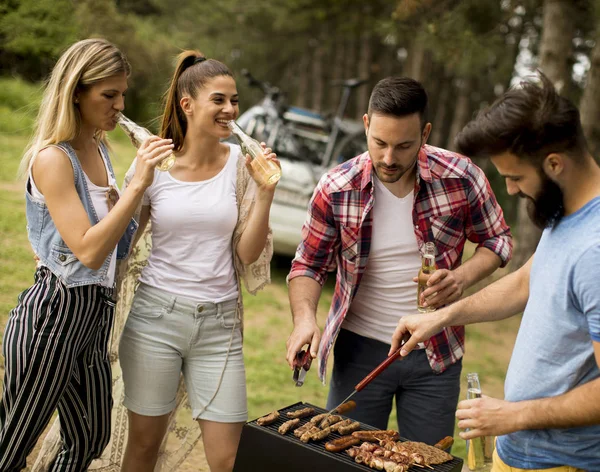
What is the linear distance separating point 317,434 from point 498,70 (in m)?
12.7

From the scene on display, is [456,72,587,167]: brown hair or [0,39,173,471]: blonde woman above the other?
[456,72,587,167]: brown hair

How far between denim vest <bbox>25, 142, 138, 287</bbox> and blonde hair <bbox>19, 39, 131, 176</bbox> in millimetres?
77

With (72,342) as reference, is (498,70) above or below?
above

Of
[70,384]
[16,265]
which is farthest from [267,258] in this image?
[16,265]

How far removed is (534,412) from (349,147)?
6.97 metres

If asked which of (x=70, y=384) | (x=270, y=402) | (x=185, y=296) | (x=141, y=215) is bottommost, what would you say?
(x=270, y=402)

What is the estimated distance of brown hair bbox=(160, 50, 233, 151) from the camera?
10.7ft

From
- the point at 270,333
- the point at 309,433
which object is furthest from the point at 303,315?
the point at 270,333

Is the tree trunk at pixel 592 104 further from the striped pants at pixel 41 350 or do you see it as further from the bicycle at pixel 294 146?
the striped pants at pixel 41 350

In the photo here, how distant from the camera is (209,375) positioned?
3197mm

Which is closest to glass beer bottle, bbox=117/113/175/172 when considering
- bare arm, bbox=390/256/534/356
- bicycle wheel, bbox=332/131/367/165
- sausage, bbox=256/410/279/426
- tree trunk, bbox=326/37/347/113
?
sausage, bbox=256/410/279/426

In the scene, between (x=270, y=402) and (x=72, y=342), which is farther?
(x=270, y=402)

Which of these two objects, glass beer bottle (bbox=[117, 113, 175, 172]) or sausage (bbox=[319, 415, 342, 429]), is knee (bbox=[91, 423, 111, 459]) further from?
glass beer bottle (bbox=[117, 113, 175, 172])

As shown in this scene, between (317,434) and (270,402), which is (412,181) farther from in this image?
(270,402)
